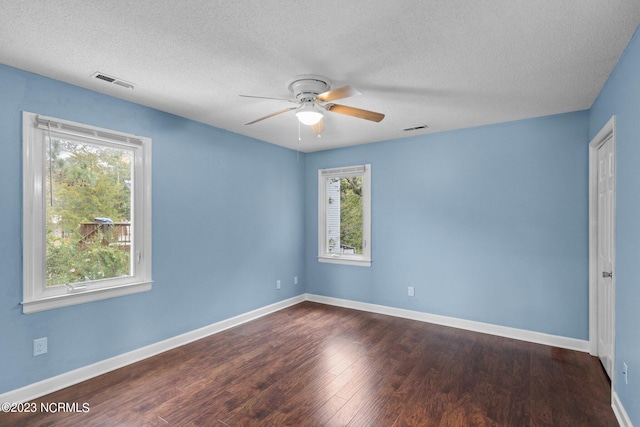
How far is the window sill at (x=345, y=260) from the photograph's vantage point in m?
4.78

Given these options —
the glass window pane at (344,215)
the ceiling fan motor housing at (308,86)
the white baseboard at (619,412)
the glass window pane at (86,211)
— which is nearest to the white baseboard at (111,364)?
the glass window pane at (86,211)

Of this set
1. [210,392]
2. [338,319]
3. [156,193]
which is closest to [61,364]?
[210,392]

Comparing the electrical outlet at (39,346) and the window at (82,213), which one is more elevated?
the window at (82,213)

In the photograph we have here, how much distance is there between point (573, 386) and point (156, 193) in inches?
163

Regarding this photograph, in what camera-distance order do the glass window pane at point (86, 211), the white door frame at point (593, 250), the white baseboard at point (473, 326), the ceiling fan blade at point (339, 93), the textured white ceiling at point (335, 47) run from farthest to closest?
the white baseboard at point (473, 326), the white door frame at point (593, 250), the glass window pane at point (86, 211), the ceiling fan blade at point (339, 93), the textured white ceiling at point (335, 47)

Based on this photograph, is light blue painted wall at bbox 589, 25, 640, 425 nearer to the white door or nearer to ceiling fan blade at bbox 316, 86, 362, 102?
the white door

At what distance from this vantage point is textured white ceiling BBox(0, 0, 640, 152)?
5.66 ft

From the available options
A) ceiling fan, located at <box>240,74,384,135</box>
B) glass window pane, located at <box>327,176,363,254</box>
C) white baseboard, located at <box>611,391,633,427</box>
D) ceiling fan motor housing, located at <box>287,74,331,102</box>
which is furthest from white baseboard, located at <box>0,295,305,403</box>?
white baseboard, located at <box>611,391,633,427</box>

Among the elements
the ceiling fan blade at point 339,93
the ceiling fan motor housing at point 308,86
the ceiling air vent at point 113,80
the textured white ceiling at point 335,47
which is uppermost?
the textured white ceiling at point 335,47

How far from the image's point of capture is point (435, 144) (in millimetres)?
4211

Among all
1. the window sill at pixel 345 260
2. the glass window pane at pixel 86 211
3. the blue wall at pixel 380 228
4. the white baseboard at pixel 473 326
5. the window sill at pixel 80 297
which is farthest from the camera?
the window sill at pixel 345 260

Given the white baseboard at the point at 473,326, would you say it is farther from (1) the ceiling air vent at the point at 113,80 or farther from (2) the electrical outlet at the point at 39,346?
(1) the ceiling air vent at the point at 113,80

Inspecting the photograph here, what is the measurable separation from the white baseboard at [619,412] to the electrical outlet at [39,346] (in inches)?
162

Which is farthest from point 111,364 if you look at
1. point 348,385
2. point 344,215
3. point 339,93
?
point 344,215
